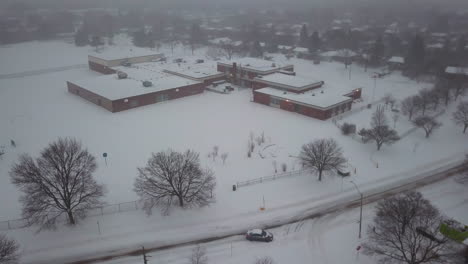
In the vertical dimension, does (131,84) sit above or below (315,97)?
above

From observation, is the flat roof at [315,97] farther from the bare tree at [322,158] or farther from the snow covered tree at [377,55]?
the snow covered tree at [377,55]

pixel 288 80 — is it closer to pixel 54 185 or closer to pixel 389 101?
pixel 389 101

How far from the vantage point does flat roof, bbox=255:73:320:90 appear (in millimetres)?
54263

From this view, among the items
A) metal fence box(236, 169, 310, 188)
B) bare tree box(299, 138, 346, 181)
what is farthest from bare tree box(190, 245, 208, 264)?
bare tree box(299, 138, 346, 181)

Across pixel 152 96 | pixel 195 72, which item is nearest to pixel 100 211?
pixel 152 96

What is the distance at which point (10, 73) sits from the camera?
77188mm

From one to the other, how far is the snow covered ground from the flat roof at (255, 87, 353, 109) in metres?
22.3

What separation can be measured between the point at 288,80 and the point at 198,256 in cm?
4057

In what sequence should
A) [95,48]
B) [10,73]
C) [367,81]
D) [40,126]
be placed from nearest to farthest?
[40,126]
[367,81]
[10,73]
[95,48]

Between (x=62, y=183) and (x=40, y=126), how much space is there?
2375cm

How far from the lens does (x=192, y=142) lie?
130ft

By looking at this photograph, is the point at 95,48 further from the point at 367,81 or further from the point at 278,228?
the point at 278,228

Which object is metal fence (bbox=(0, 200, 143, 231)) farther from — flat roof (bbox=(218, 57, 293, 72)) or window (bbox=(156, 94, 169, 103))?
flat roof (bbox=(218, 57, 293, 72))

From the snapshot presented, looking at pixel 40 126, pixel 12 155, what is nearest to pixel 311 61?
pixel 40 126
